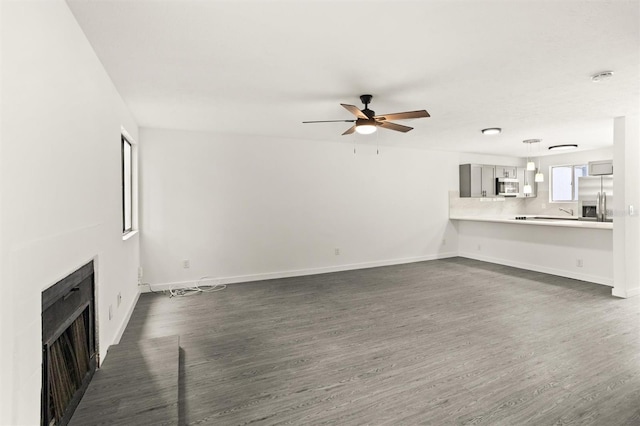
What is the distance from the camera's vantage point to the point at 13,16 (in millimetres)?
1294

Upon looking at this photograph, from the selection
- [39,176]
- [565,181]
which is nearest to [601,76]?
[39,176]

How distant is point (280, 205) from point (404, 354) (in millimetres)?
3532

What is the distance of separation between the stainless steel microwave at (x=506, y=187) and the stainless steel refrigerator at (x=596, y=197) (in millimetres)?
1256

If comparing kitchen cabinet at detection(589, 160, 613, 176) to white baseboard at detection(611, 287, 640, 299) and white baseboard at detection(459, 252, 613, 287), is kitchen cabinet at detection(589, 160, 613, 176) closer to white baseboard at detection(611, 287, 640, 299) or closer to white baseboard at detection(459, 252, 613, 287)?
white baseboard at detection(459, 252, 613, 287)

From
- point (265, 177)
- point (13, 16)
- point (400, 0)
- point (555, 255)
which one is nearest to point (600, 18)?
point (400, 0)

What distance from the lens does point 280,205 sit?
5820mm

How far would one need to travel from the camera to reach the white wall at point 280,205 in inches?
199

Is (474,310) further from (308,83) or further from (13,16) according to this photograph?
(13,16)

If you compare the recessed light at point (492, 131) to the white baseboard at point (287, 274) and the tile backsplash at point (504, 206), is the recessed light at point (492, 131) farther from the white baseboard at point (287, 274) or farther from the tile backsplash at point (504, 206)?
the white baseboard at point (287, 274)

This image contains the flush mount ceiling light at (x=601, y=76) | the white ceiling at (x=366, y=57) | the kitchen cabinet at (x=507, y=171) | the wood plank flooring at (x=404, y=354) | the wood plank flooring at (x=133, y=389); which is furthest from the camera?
the kitchen cabinet at (x=507, y=171)

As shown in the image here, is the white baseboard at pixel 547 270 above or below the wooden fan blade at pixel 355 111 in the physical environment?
below

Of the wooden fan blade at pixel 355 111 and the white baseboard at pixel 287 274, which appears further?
the white baseboard at pixel 287 274

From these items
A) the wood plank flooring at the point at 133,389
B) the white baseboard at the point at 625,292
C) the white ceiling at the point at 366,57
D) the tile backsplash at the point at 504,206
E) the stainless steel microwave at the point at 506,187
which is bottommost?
the white baseboard at the point at 625,292

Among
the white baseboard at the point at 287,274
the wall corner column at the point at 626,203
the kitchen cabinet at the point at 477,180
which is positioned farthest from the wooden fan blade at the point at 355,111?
the kitchen cabinet at the point at 477,180
